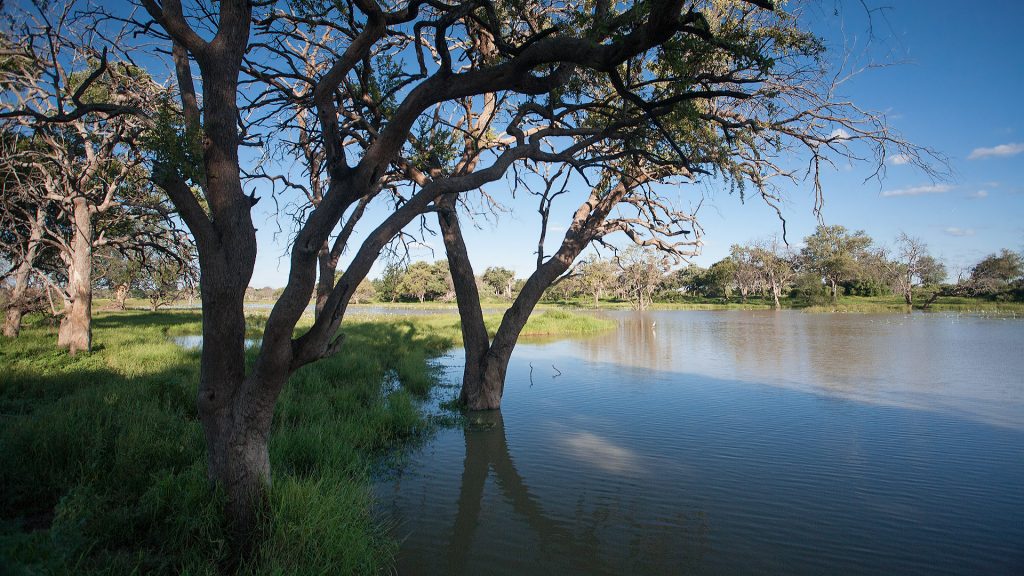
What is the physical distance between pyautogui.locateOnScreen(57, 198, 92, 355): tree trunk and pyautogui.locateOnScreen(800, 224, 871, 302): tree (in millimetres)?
66782

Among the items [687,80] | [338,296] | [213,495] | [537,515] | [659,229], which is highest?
[687,80]

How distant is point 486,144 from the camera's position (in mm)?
8867

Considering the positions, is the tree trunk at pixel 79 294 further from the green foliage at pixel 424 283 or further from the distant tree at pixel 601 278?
the green foliage at pixel 424 283

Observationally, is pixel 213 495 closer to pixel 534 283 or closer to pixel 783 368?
pixel 534 283

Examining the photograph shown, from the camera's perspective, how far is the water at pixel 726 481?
13.3 feet

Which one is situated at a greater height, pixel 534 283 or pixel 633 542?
pixel 534 283

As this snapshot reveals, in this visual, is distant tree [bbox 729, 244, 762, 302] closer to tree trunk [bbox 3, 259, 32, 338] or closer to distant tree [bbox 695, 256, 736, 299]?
distant tree [bbox 695, 256, 736, 299]

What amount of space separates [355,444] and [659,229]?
7084 millimetres

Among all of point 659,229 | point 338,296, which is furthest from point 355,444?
point 659,229

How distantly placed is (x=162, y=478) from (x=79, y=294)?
11.2 metres

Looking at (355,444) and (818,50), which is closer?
(818,50)

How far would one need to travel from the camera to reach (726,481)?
5582 millimetres

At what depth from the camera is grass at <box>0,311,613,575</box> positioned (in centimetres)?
314

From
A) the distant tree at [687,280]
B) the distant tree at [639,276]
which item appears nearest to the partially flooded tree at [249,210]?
the distant tree at [639,276]
